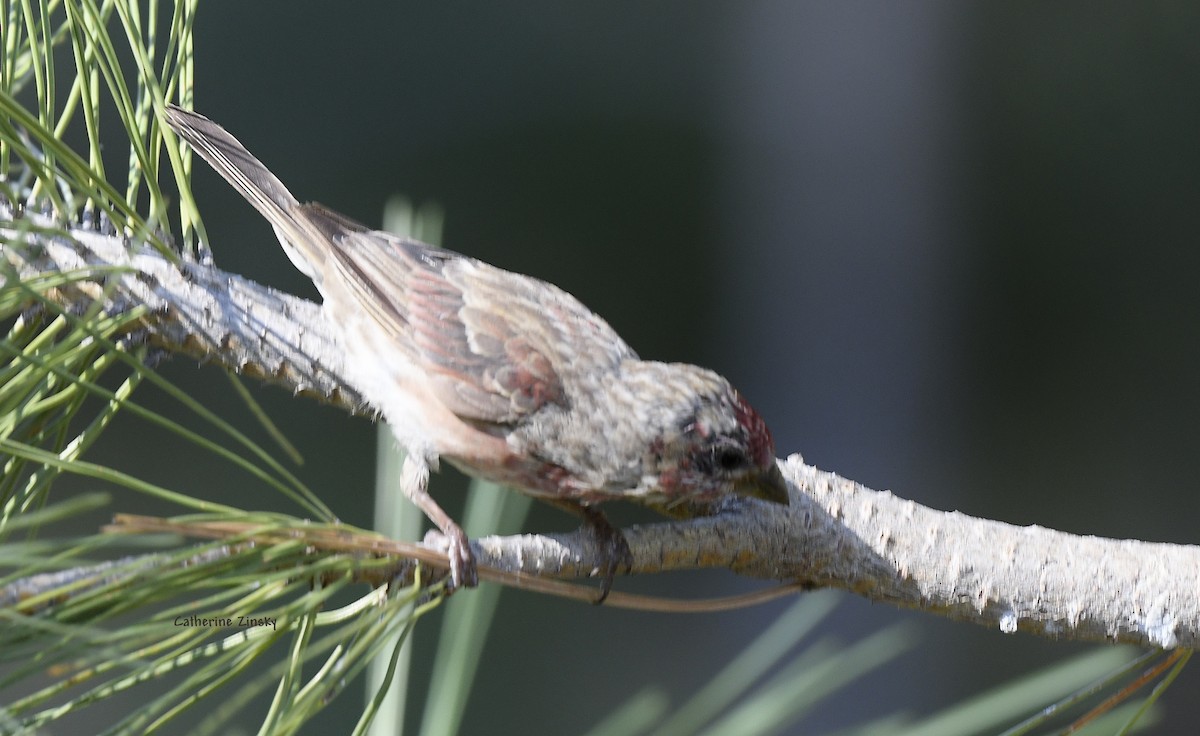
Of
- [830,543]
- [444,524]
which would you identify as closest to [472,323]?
[444,524]

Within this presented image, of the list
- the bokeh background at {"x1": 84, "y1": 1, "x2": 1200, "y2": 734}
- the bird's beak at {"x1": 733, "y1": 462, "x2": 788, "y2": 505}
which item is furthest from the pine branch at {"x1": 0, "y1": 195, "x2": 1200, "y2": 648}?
the bokeh background at {"x1": 84, "y1": 1, "x2": 1200, "y2": 734}

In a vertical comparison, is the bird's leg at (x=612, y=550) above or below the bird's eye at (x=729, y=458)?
below

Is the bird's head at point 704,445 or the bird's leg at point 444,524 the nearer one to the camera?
the bird's leg at point 444,524

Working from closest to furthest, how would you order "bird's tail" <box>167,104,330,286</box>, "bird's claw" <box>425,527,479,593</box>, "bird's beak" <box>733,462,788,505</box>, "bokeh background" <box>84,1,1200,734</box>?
"bird's claw" <box>425,527,479,593</box> < "bird's beak" <box>733,462,788,505</box> < "bird's tail" <box>167,104,330,286</box> < "bokeh background" <box>84,1,1200,734</box>

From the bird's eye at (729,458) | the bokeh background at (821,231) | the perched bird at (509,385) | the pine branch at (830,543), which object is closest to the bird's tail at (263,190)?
the perched bird at (509,385)

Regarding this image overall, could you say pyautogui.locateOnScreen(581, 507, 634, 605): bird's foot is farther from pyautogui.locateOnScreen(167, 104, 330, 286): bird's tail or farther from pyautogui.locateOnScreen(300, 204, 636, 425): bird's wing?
pyautogui.locateOnScreen(167, 104, 330, 286): bird's tail

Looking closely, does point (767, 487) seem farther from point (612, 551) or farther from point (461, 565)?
point (461, 565)

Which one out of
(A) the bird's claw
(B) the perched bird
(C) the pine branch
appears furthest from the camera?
(B) the perched bird

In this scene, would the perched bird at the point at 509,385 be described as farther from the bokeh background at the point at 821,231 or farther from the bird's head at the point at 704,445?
the bokeh background at the point at 821,231
